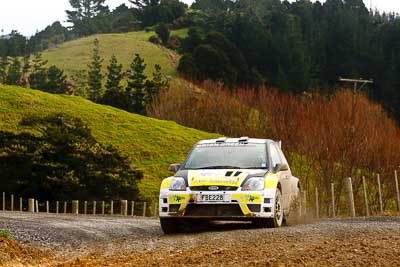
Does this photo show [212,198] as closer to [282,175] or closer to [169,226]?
[169,226]

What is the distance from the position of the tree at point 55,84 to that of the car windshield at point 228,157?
3713 inches

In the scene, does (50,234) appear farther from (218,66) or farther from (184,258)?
(218,66)

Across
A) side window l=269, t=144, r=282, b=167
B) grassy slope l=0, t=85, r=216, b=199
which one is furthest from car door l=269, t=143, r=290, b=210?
grassy slope l=0, t=85, r=216, b=199

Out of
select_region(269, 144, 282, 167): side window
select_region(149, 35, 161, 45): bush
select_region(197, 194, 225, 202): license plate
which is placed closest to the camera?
select_region(197, 194, 225, 202): license plate

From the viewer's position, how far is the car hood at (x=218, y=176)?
1188 centimetres

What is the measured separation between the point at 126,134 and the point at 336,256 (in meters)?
61.3

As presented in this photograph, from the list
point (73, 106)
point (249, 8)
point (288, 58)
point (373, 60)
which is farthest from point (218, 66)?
point (249, 8)

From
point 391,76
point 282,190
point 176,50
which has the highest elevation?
point 176,50

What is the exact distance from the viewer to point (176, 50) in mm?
138125

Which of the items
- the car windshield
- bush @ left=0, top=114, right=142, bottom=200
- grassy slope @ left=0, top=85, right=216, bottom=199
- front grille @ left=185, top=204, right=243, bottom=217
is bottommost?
front grille @ left=185, top=204, right=243, bottom=217

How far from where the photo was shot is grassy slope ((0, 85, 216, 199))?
2443 inches

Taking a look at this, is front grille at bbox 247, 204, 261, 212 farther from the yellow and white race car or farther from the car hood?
the car hood

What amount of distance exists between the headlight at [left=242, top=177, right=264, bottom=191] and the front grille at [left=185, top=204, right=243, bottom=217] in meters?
0.35

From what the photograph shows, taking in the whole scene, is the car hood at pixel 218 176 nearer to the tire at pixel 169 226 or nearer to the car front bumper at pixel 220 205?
the car front bumper at pixel 220 205
